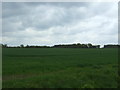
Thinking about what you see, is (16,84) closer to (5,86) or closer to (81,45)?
(5,86)

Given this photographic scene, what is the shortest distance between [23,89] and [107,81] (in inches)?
249

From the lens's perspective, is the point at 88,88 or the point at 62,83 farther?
the point at 62,83

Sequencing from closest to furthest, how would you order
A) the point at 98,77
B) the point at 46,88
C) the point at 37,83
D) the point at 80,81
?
the point at 46,88 → the point at 37,83 → the point at 80,81 → the point at 98,77

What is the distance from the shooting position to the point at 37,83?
13.5 metres

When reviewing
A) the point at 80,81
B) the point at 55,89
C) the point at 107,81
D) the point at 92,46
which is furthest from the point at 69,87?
the point at 92,46

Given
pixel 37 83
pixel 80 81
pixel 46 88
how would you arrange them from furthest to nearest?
pixel 80 81
pixel 37 83
pixel 46 88

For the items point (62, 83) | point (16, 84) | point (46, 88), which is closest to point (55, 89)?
point (46, 88)

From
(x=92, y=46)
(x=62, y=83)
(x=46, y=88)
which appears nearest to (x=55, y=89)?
(x=46, y=88)

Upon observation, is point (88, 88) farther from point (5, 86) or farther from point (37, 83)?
point (5, 86)

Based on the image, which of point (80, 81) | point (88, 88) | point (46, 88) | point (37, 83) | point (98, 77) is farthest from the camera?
point (98, 77)

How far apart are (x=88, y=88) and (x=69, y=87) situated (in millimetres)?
1483

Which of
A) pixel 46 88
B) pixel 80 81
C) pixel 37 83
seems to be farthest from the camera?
pixel 80 81

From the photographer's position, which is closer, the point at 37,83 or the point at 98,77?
the point at 37,83

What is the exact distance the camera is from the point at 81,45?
122812mm
